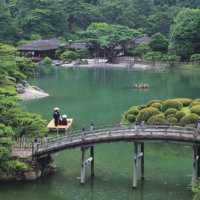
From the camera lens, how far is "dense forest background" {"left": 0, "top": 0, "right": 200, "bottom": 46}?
104 metres

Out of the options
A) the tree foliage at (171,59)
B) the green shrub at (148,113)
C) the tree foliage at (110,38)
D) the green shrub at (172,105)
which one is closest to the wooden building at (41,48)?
the tree foliage at (110,38)

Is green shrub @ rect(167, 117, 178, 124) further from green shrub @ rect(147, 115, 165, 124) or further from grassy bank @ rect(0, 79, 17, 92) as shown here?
grassy bank @ rect(0, 79, 17, 92)

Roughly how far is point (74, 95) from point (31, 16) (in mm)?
61117

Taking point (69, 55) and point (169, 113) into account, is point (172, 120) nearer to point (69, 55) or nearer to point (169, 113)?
point (169, 113)

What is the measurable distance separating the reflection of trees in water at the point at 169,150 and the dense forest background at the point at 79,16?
77588 millimetres

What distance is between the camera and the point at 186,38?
78.4 meters

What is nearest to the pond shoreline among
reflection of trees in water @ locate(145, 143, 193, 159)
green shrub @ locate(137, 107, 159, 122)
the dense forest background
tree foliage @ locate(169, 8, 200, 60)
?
green shrub @ locate(137, 107, 159, 122)

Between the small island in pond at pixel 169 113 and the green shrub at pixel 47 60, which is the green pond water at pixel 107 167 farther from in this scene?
the green shrub at pixel 47 60

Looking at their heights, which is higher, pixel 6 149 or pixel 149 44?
pixel 149 44

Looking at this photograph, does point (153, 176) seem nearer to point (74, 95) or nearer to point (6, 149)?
point (6, 149)

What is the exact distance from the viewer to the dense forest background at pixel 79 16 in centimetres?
10429

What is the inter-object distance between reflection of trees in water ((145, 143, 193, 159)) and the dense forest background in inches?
3055

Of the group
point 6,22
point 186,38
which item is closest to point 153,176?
point 186,38

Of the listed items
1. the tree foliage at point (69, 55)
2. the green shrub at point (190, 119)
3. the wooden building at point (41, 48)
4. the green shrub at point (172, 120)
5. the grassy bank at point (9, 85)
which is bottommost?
the green shrub at point (172, 120)
